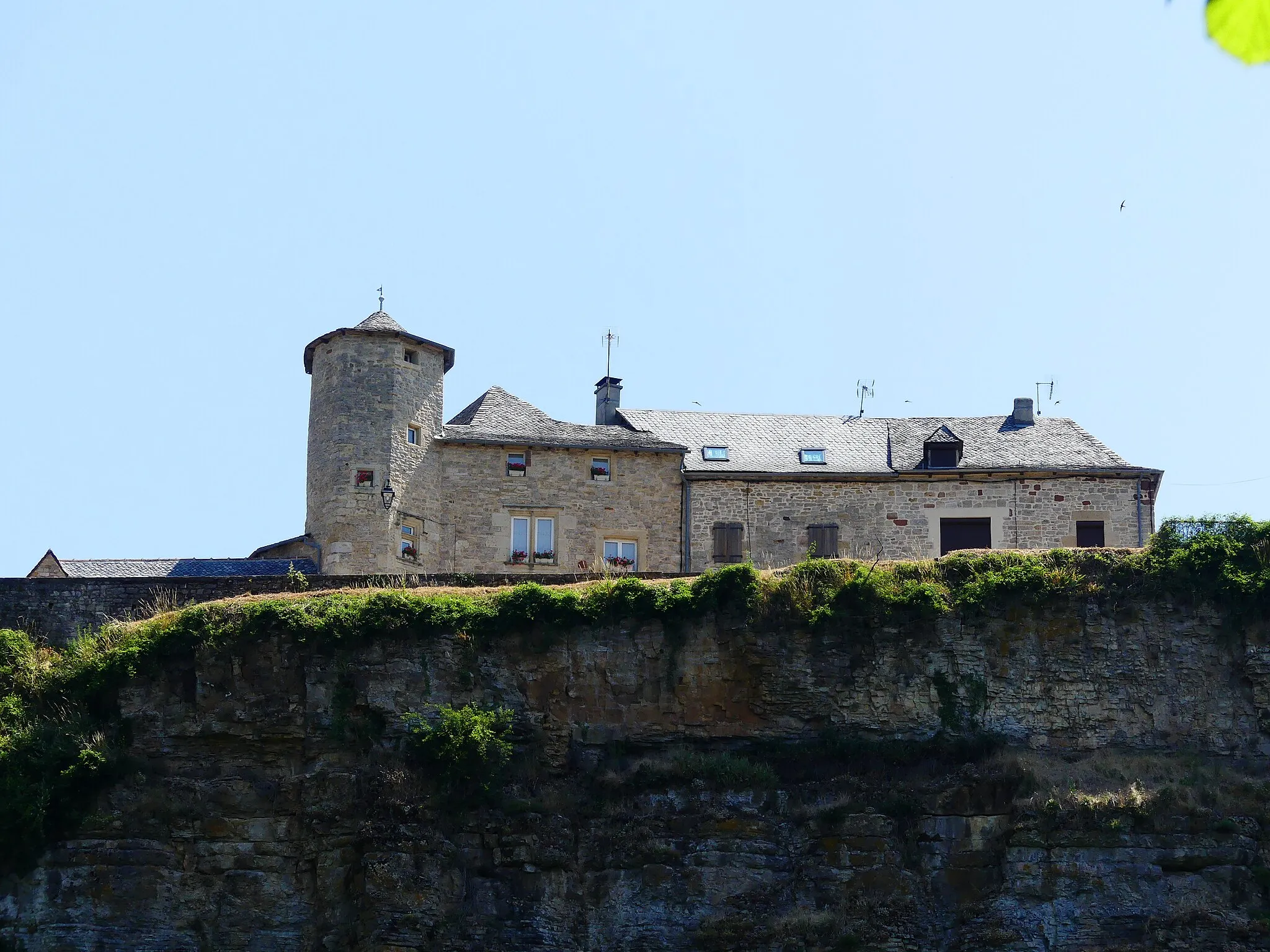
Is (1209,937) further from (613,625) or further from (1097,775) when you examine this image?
(613,625)

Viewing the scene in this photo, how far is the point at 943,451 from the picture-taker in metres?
35.2

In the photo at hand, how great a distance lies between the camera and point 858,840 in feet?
82.1

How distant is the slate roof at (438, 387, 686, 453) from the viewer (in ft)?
113

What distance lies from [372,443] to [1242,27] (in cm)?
3164

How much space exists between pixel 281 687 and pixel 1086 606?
46.8 feet

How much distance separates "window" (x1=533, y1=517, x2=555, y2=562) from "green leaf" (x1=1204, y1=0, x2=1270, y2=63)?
3111cm

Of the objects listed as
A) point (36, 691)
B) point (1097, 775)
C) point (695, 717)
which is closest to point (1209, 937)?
point (1097, 775)

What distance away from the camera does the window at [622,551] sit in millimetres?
34131

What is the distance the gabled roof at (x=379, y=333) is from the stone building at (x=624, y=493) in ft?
0.16

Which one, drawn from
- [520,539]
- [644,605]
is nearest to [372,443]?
[520,539]

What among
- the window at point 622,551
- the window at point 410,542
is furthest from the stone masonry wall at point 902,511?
the window at point 410,542

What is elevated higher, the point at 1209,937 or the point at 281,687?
the point at 281,687

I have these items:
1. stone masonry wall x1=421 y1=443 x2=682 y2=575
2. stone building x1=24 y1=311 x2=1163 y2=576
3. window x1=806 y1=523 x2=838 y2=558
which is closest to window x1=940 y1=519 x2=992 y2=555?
stone building x1=24 y1=311 x2=1163 y2=576

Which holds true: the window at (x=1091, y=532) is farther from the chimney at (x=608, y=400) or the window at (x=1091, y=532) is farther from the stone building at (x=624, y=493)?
the chimney at (x=608, y=400)
